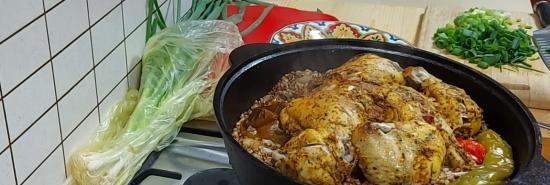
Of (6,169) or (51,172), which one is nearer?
(6,169)

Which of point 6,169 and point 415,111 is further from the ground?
point 415,111

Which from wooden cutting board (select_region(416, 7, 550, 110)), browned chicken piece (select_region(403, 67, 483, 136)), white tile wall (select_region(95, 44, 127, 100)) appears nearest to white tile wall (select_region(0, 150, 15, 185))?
white tile wall (select_region(95, 44, 127, 100))

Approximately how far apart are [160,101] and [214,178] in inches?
6.5

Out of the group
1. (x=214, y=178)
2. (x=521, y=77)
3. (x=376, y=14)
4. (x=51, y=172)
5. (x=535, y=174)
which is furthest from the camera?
(x=376, y=14)

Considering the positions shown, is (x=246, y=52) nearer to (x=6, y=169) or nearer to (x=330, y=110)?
(x=330, y=110)

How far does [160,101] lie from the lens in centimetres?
115

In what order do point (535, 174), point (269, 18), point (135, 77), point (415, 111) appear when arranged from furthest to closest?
1. point (269, 18)
2. point (135, 77)
3. point (415, 111)
4. point (535, 174)

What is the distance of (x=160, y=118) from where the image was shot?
3.64ft

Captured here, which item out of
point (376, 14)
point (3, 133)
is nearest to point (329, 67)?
point (3, 133)

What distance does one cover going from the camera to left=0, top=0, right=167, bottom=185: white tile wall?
0.82 meters

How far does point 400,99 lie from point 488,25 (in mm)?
673

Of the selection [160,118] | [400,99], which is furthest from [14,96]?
[400,99]

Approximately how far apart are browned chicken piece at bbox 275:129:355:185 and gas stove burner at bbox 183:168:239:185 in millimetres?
268

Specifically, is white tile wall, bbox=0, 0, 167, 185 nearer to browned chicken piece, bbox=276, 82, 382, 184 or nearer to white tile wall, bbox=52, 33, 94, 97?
white tile wall, bbox=52, 33, 94, 97
